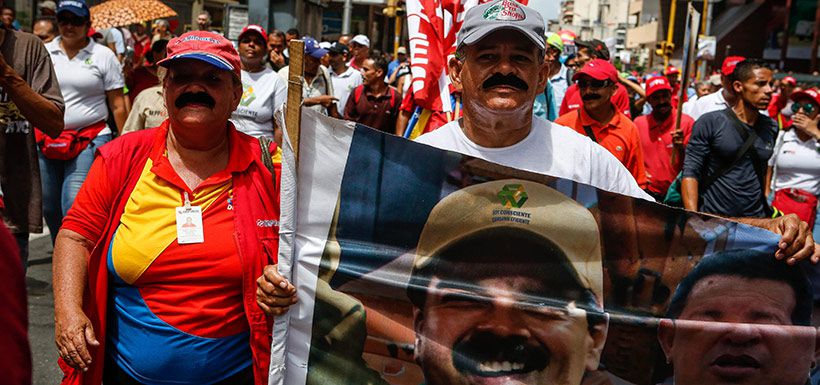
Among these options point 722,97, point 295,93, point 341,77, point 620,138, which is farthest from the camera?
point 341,77

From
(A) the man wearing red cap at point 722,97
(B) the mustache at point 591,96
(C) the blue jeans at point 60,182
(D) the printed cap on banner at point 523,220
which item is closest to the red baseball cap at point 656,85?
(A) the man wearing red cap at point 722,97

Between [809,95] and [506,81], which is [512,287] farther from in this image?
[809,95]

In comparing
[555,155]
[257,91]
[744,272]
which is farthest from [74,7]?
[744,272]

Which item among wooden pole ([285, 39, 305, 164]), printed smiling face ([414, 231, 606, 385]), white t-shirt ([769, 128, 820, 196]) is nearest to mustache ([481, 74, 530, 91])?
printed smiling face ([414, 231, 606, 385])

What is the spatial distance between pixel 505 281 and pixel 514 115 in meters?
0.53

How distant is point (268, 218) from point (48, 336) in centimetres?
327

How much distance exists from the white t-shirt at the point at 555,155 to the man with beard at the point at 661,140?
175 inches

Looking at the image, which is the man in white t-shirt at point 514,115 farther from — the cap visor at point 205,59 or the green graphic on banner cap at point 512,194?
the cap visor at point 205,59

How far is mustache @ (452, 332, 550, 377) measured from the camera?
2.93m

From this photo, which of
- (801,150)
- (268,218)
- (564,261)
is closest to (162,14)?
(801,150)

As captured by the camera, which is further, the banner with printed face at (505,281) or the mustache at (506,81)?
the mustache at (506,81)

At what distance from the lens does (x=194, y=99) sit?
10.6 feet

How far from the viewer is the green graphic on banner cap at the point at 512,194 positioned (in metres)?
2.91

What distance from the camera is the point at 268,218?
322 cm
